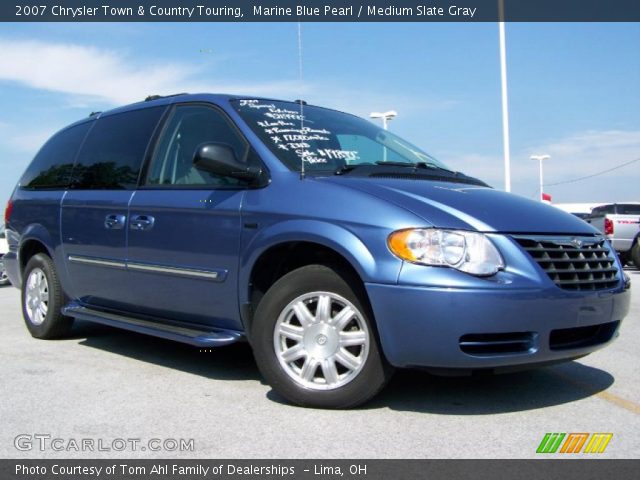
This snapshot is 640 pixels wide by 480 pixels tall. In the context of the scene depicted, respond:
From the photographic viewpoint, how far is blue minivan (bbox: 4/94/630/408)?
3420 mm

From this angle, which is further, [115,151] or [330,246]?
[115,151]

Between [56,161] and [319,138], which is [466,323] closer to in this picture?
[319,138]

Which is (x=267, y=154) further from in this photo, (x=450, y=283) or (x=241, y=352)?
(x=241, y=352)

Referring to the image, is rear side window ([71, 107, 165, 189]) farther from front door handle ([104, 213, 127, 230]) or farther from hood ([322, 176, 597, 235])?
hood ([322, 176, 597, 235])

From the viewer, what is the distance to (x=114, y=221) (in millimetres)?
5000

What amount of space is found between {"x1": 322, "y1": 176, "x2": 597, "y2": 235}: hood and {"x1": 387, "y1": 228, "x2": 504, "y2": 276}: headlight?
0.05 metres

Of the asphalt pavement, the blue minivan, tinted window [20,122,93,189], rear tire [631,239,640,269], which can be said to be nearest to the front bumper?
the blue minivan

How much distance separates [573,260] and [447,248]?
2.43 ft

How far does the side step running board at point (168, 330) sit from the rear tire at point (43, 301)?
50cm
